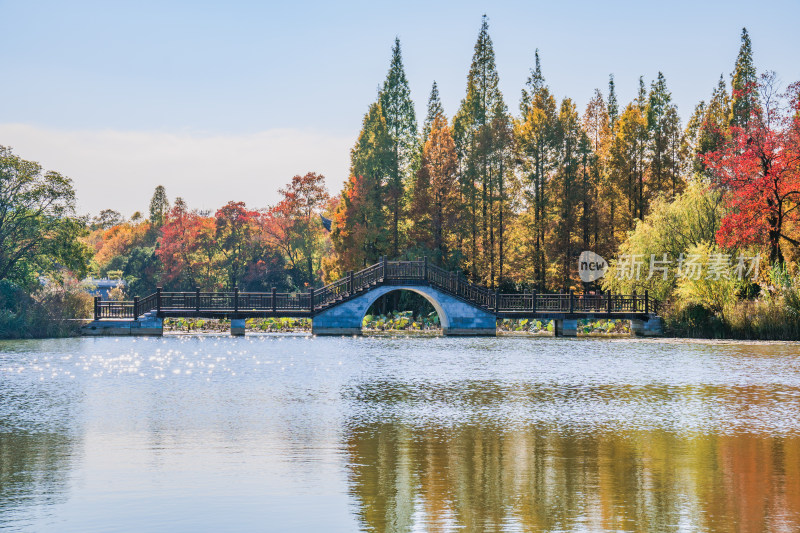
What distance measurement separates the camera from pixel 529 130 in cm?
5291

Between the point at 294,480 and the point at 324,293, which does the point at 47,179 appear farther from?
the point at 294,480

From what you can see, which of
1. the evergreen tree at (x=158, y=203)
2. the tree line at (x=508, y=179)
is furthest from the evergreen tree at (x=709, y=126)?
the evergreen tree at (x=158, y=203)

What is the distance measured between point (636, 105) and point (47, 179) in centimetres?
3753

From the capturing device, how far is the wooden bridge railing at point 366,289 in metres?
44.5

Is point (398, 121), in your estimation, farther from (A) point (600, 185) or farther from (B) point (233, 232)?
(B) point (233, 232)

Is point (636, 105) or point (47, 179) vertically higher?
point (636, 105)

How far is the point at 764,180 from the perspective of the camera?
4047 cm

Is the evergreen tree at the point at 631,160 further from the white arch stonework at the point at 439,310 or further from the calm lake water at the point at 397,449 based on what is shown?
the calm lake water at the point at 397,449

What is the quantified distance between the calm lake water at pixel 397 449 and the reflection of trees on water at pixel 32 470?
4cm

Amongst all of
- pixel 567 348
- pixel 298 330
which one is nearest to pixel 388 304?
pixel 298 330

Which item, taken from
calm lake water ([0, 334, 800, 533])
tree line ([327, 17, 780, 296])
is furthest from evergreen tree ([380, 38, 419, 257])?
calm lake water ([0, 334, 800, 533])

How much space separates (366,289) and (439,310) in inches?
174

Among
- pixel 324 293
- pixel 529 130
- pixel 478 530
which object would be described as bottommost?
pixel 478 530
